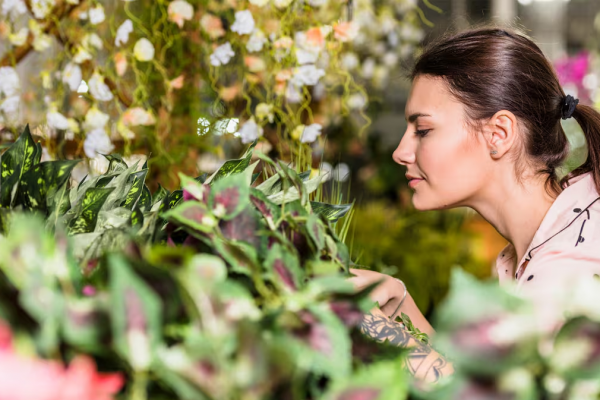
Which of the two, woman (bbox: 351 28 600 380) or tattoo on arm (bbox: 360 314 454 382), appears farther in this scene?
woman (bbox: 351 28 600 380)

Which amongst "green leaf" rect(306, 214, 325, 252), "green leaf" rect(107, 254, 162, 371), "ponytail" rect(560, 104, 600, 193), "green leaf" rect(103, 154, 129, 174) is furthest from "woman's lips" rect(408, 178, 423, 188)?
"green leaf" rect(107, 254, 162, 371)

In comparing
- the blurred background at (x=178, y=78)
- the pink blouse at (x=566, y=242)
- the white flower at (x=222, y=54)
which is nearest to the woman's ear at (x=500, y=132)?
the pink blouse at (x=566, y=242)

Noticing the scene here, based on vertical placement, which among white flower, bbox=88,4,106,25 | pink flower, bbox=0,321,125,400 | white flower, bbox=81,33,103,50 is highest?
pink flower, bbox=0,321,125,400

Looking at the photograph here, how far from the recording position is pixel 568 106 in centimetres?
110

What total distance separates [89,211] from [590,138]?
0.95 meters

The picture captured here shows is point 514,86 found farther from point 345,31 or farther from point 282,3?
point 282,3

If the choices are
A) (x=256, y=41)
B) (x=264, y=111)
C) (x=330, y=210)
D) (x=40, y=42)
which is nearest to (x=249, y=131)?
(x=264, y=111)

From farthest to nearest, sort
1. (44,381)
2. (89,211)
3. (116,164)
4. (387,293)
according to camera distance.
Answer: (387,293) < (116,164) < (89,211) < (44,381)

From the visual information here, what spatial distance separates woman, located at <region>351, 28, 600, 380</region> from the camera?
1.02 meters

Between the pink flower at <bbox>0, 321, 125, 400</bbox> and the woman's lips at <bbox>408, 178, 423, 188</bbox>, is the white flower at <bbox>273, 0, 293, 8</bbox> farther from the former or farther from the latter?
the pink flower at <bbox>0, 321, 125, 400</bbox>

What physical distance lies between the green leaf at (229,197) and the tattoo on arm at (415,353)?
7.4 inches

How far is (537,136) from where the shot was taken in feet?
3.56

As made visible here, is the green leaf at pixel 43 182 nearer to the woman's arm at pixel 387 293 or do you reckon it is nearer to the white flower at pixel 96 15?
the woman's arm at pixel 387 293

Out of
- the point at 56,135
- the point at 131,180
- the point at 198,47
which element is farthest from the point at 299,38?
the point at 131,180
